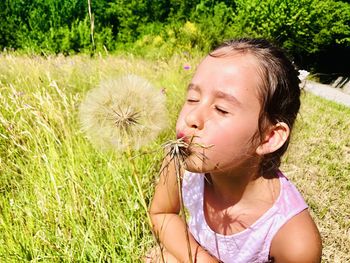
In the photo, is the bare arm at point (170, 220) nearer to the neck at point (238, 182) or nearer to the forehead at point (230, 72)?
the neck at point (238, 182)

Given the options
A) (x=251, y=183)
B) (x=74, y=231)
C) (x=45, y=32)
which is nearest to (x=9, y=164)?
(x=74, y=231)

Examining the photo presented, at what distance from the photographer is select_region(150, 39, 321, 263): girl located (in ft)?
4.25

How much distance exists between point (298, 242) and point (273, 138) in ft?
1.42

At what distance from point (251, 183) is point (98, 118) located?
0.76m

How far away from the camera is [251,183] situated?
164 cm

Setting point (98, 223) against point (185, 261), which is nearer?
point (185, 261)

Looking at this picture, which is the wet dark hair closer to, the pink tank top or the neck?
the neck

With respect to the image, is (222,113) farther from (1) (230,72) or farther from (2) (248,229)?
(2) (248,229)

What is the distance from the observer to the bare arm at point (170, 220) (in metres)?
1.68

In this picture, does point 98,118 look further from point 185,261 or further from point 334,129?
point 334,129

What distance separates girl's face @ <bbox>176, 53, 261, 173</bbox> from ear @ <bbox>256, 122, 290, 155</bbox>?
0.31 feet

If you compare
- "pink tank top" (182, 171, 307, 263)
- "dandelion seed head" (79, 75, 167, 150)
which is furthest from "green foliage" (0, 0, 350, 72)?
"dandelion seed head" (79, 75, 167, 150)

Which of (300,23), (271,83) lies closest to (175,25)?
(300,23)

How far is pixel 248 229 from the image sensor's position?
1.58m
